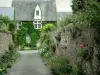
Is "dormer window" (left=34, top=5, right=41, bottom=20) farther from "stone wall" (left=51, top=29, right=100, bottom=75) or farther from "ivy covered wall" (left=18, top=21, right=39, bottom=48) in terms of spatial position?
"stone wall" (left=51, top=29, right=100, bottom=75)

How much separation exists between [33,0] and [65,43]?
3750 cm

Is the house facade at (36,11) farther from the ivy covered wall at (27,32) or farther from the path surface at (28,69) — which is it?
the path surface at (28,69)

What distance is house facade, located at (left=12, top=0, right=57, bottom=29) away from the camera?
50.8 meters

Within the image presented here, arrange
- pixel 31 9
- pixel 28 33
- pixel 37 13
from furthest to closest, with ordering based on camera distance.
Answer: pixel 31 9
pixel 37 13
pixel 28 33

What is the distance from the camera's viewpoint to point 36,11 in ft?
169

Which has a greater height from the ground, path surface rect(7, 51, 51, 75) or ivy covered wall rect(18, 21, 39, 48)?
ivy covered wall rect(18, 21, 39, 48)

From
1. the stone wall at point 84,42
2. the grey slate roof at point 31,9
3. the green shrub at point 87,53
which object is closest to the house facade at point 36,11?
the grey slate roof at point 31,9

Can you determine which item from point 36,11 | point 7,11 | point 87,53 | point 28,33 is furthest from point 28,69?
point 36,11

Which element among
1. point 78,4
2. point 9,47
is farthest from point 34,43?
point 78,4

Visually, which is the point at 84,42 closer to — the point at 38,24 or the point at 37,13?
the point at 38,24

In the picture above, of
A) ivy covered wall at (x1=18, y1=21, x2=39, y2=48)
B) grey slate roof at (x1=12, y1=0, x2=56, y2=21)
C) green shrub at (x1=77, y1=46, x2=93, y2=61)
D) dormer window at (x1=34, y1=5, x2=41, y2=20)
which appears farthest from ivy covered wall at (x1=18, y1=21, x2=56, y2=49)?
green shrub at (x1=77, y1=46, x2=93, y2=61)

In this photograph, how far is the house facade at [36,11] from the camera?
5084 cm

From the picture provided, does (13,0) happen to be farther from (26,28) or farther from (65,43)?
(65,43)

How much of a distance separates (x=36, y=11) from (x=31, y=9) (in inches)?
53.9
